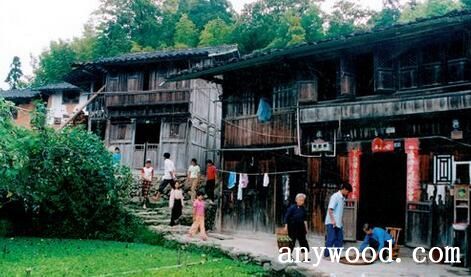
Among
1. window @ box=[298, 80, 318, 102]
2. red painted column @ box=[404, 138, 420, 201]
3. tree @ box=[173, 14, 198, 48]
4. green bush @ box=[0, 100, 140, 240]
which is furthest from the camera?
tree @ box=[173, 14, 198, 48]

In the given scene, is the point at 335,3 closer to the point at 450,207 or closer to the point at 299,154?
the point at 299,154

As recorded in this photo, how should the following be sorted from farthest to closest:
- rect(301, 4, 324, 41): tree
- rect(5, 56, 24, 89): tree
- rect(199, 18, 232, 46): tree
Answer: rect(5, 56, 24, 89): tree, rect(199, 18, 232, 46): tree, rect(301, 4, 324, 41): tree

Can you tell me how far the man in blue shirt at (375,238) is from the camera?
37.5 feet

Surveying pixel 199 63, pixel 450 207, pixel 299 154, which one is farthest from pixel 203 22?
pixel 450 207

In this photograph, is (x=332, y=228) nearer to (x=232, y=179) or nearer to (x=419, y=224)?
(x=419, y=224)

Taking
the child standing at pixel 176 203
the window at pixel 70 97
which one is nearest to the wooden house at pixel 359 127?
the child standing at pixel 176 203

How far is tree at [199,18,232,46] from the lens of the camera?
34.4m

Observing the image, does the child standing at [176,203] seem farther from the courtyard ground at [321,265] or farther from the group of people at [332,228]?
the group of people at [332,228]

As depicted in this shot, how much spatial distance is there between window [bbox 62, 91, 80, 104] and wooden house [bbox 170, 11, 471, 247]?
21170 millimetres

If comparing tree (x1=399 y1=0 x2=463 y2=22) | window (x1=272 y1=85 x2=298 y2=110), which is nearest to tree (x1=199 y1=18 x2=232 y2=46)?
tree (x1=399 y1=0 x2=463 y2=22)

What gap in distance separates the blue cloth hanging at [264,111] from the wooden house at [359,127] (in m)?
0.17

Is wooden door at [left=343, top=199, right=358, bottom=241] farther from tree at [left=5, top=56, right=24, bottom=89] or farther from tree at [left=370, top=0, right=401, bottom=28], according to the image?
tree at [left=5, top=56, right=24, bottom=89]

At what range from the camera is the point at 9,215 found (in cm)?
1653

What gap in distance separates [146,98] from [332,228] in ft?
52.5
